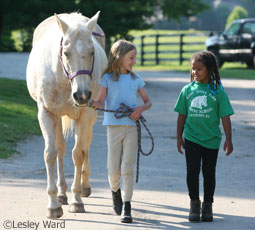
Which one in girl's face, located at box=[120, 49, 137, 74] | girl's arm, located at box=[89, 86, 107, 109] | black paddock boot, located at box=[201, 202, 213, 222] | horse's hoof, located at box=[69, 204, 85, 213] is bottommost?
horse's hoof, located at box=[69, 204, 85, 213]

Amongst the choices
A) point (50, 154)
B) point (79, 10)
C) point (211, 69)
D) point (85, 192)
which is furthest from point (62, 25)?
point (79, 10)

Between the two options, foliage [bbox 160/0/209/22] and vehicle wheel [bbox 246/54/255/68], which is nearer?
foliage [bbox 160/0/209/22]

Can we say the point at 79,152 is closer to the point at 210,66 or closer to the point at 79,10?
the point at 210,66

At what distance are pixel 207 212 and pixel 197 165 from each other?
418mm

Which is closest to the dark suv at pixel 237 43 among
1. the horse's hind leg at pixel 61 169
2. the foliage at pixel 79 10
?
the foliage at pixel 79 10

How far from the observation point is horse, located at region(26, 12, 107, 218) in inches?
224

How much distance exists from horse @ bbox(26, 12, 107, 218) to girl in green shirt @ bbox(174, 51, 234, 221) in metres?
0.93

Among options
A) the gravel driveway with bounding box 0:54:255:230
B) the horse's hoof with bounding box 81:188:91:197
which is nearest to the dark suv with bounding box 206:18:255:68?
the gravel driveway with bounding box 0:54:255:230

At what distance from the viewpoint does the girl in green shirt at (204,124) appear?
19.1ft

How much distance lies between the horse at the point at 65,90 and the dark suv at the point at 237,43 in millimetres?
21374

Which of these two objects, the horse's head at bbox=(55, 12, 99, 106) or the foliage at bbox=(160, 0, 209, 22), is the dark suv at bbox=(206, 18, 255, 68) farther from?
the horse's head at bbox=(55, 12, 99, 106)

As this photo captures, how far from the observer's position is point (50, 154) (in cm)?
627

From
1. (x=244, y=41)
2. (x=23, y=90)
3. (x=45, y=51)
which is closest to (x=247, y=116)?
(x=23, y=90)

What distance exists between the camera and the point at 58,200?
21.0 ft
